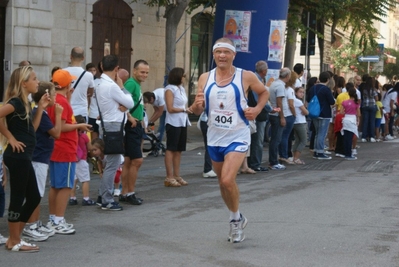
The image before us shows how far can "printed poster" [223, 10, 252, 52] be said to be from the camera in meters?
17.6

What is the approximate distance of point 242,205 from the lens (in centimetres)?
1053

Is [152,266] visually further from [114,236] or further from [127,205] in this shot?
[127,205]

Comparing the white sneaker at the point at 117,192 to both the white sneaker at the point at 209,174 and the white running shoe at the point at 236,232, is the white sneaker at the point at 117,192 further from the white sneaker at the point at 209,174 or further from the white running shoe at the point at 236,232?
the white running shoe at the point at 236,232

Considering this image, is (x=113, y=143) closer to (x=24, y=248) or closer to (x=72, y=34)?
(x=24, y=248)

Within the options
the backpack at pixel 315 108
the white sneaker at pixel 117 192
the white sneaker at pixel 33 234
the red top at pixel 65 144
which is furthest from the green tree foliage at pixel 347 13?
the white sneaker at pixel 33 234

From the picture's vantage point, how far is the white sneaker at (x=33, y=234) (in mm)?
8258

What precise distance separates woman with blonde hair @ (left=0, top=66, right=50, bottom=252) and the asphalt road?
0.80ft

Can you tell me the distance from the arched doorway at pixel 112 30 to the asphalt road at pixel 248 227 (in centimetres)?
1016

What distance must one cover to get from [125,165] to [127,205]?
1.73 feet

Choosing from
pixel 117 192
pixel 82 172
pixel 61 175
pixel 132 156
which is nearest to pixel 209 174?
pixel 117 192

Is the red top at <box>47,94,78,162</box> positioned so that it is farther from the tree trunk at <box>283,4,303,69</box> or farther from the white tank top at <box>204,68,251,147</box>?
the tree trunk at <box>283,4,303,69</box>

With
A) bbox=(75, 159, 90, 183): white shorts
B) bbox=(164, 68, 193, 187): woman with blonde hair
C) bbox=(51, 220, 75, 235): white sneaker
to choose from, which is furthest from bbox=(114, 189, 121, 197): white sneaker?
bbox=(51, 220, 75, 235): white sneaker

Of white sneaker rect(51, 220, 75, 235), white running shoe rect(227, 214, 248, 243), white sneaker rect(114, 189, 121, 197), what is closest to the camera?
white running shoe rect(227, 214, 248, 243)

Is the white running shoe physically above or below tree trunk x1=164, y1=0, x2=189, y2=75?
below
